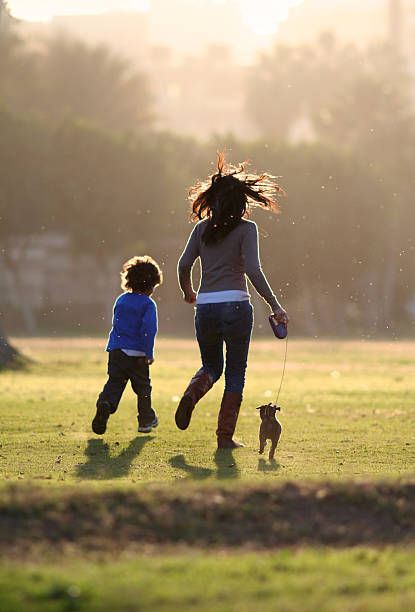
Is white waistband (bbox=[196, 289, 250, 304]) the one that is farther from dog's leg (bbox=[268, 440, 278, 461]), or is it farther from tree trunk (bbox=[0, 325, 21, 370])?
tree trunk (bbox=[0, 325, 21, 370])

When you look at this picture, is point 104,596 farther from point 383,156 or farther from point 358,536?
point 383,156

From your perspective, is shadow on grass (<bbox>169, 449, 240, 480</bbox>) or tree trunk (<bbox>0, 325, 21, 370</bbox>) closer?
shadow on grass (<bbox>169, 449, 240, 480</bbox>)

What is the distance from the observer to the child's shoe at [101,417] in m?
10.3

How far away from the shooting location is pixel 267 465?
8797mm

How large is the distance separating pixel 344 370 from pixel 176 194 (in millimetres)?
28501

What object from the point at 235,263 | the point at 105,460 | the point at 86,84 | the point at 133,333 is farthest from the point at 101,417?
the point at 86,84

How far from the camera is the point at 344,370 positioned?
2500 cm

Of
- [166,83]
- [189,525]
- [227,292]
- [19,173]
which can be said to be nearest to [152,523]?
[189,525]

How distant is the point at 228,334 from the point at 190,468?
121 cm

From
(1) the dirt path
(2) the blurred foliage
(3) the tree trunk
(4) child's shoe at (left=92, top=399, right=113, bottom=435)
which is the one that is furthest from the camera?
(2) the blurred foliage

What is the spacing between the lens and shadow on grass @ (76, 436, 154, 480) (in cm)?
834

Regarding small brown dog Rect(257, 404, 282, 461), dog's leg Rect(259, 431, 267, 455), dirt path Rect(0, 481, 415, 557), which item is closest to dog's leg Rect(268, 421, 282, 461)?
small brown dog Rect(257, 404, 282, 461)

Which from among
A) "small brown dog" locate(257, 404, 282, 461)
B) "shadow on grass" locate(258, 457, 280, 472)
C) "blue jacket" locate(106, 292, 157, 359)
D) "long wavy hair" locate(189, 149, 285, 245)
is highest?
"long wavy hair" locate(189, 149, 285, 245)

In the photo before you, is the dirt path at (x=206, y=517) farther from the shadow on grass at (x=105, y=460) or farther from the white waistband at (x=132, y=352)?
the white waistband at (x=132, y=352)
